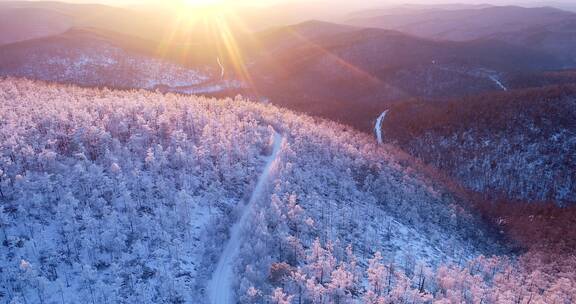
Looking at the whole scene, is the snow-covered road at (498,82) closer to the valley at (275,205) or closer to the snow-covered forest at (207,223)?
the valley at (275,205)

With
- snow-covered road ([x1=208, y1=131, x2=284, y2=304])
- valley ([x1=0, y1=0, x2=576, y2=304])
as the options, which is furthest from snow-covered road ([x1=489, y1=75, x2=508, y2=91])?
snow-covered road ([x1=208, y1=131, x2=284, y2=304])

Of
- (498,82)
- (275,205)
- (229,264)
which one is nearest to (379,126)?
(275,205)

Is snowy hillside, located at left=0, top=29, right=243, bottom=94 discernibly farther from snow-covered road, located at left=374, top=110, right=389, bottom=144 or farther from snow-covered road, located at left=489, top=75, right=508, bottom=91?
snow-covered road, located at left=489, top=75, right=508, bottom=91

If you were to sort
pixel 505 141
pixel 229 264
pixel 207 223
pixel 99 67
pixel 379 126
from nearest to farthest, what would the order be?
pixel 229 264, pixel 207 223, pixel 505 141, pixel 379 126, pixel 99 67

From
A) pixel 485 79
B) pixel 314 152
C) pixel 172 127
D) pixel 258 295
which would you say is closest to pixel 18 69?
pixel 172 127

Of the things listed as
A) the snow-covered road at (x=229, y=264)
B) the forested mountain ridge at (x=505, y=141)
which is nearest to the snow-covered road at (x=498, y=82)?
the forested mountain ridge at (x=505, y=141)

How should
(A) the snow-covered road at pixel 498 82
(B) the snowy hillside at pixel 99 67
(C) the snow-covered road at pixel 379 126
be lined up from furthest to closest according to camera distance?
1. (A) the snow-covered road at pixel 498 82
2. (B) the snowy hillside at pixel 99 67
3. (C) the snow-covered road at pixel 379 126

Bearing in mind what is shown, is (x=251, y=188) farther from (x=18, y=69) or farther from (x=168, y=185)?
(x=18, y=69)

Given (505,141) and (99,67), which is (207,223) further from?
(99,67)

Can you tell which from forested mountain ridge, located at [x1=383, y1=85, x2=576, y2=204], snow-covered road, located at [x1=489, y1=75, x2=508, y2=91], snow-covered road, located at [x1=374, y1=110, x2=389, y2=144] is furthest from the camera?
snow-covered road, located at [x1=489, y1=75, x2=508, y2=91]

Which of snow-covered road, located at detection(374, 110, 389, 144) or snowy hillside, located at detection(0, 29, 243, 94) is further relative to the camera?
snowy hillside, located at detection(0, 29, 243, 94)
